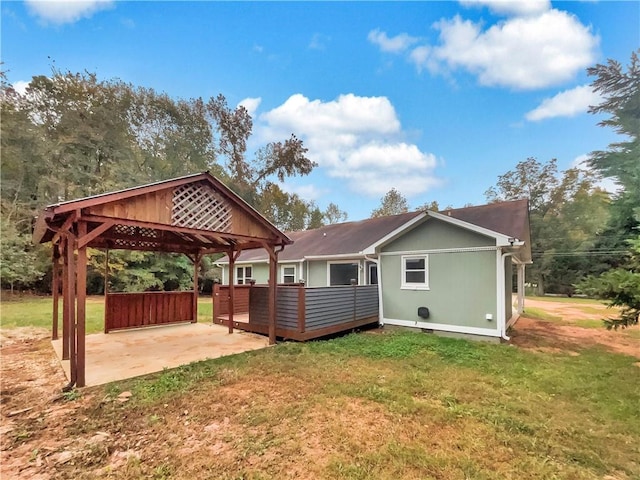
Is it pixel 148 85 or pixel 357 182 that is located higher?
pixel 148 85

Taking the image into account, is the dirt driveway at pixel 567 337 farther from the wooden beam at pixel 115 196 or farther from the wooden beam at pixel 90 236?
the wooden beam at pixel 90 236

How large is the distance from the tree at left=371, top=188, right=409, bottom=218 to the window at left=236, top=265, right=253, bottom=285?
76.6 ft

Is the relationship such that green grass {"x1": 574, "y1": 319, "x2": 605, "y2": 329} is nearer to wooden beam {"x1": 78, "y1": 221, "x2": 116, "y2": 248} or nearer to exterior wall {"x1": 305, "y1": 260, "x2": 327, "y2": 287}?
exterior wall {"x1": 305, "y1": 260, "x2": 327, "y2": 287}

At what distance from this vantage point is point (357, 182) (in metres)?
32.3

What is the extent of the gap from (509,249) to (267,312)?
252 inches

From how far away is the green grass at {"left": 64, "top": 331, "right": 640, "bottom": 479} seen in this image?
9.83 feet

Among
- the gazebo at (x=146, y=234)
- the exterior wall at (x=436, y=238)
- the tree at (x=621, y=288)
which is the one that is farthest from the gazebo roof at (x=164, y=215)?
the tree at (x=621, y=288)

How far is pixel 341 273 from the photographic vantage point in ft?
45.4

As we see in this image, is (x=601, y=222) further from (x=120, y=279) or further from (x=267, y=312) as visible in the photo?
(x=120, y=279)

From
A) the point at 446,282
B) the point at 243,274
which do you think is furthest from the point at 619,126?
the point at 243,274

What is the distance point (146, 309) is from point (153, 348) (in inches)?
127

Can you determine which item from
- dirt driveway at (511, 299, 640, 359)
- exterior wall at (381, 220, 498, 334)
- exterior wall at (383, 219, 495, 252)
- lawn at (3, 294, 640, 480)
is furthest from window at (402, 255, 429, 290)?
lawn at (3, 294, 640, 480)

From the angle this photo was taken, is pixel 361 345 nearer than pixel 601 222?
Yes

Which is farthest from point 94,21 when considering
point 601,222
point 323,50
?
point 601,222
